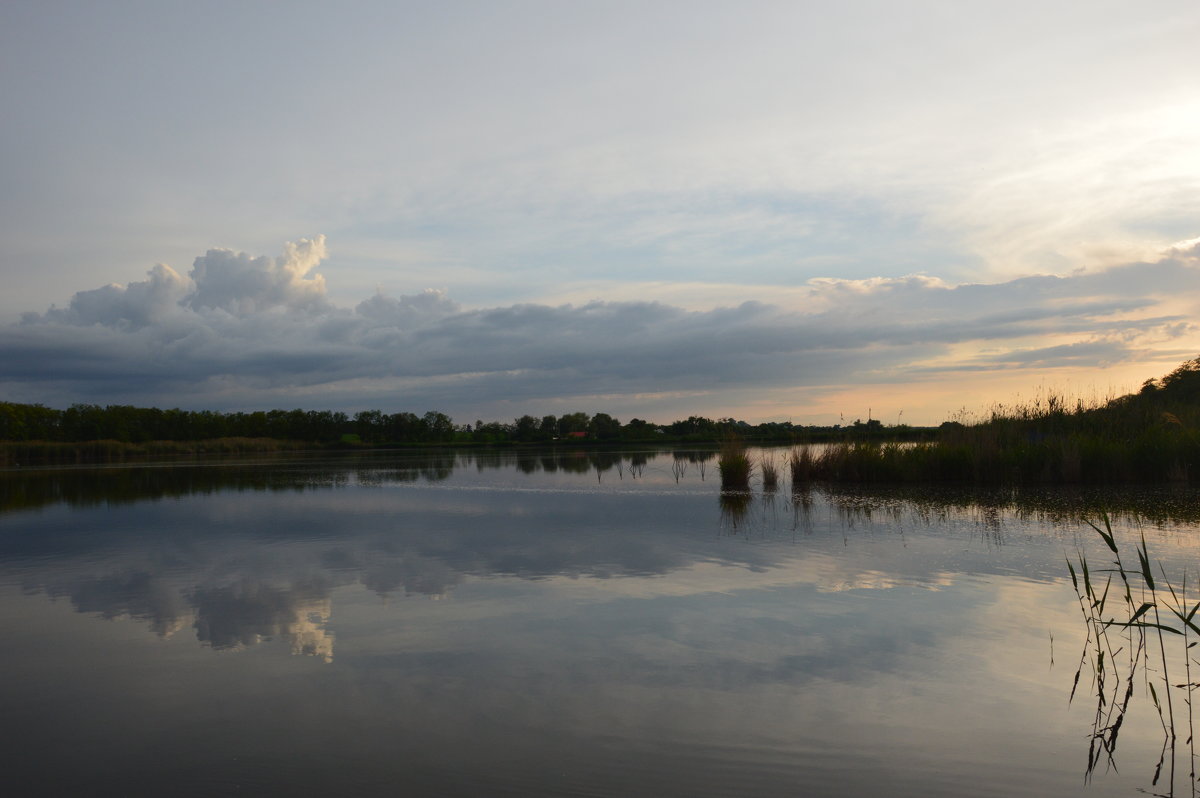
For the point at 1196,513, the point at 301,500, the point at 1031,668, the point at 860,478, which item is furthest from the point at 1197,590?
the point at 301,500

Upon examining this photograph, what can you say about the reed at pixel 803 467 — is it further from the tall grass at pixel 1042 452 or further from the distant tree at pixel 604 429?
the distant tree at pixel 604 429

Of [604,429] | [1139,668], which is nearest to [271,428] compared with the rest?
[604,429]

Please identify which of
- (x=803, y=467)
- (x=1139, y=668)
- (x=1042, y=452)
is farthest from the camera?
(x=803, y=467)

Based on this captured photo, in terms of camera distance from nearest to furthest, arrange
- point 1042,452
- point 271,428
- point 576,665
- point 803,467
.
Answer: point 576,665 → point 1042,452 → point 803,467 → point 271,428

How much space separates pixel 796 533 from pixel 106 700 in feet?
26.7

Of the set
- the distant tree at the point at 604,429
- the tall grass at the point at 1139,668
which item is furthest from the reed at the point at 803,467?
the distant tree at the point at 604,429

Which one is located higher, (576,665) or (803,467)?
(803,467)

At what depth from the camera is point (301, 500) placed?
16328 millimetres

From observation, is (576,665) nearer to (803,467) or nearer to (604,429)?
(803,467)

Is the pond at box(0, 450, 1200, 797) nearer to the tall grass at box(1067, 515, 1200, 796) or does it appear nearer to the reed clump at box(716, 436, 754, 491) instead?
the tall grass at box(1067, 515, 1200, 796)

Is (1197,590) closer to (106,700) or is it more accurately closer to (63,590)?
(106,700)

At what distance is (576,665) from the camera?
4.68 metres

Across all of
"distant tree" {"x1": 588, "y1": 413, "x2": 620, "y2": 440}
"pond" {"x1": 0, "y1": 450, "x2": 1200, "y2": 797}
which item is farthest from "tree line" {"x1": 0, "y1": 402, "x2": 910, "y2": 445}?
"pond" {"x1": 0, "y1": 450, "x2": 1200, "y2": 797}

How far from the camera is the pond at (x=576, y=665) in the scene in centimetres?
328
